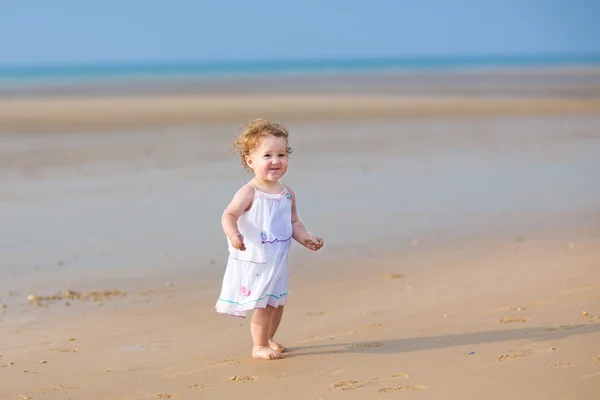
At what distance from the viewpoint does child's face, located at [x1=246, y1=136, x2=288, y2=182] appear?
473cm

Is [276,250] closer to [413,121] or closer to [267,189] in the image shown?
[267,189]

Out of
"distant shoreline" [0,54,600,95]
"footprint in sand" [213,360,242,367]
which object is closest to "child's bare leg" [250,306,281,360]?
"footprint in sand" [213,360,242,367]

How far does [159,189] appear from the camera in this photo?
10719 mm

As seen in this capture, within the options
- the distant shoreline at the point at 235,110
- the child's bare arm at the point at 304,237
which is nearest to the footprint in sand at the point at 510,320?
the child's bare arm at the point at 304,237

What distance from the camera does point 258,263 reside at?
4680 millimetres

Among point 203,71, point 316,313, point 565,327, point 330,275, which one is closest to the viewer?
point 565,327

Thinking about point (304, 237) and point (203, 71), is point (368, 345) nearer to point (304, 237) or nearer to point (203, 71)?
point (304, 237)

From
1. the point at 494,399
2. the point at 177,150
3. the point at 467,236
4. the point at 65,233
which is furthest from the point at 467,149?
the point at 494,399

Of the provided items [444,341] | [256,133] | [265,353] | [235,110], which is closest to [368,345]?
[444,341]

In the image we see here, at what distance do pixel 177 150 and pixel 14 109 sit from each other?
1312cm

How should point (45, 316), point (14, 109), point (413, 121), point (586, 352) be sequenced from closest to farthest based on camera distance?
point (586, 352), point (45, 316), point (413, 121), point (14, 109)

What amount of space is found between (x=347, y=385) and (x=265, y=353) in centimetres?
64

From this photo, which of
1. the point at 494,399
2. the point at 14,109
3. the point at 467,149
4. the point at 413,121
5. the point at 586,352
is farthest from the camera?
the point at 14,109

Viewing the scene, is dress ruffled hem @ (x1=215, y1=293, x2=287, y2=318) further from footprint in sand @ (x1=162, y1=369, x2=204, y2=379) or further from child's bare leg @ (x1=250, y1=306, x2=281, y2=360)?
footprint in sand @ (x1=162, y1=369, x2=204, y2=379)
